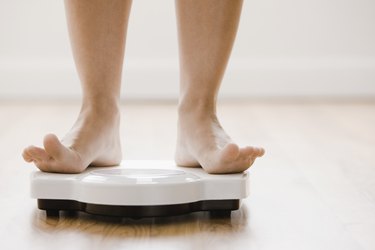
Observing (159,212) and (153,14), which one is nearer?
(159,212)

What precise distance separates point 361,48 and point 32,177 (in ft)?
8.14

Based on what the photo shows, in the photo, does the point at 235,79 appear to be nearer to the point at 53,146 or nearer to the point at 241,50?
the point at 241,50

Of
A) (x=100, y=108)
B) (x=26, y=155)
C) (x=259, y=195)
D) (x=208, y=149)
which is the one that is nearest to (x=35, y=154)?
(x=26, y=155)

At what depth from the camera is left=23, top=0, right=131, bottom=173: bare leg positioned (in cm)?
124

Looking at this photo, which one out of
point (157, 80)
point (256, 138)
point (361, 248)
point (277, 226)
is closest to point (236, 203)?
point (277, 226)

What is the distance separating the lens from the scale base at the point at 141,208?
1.09 metres

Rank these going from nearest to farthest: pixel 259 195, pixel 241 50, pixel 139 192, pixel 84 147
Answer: pixel 139 192, pixel 84 147, pixel 259 195, pixel 241 50

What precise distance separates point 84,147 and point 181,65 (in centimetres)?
24

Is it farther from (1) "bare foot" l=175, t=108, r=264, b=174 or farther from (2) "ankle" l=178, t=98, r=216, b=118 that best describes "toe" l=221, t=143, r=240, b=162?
(2) "ankle" l=178, t=98, r=216, b=118

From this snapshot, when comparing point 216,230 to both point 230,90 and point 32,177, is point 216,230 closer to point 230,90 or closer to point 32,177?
point 32,177

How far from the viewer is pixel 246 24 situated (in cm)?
329

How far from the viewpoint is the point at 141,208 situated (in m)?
1.09

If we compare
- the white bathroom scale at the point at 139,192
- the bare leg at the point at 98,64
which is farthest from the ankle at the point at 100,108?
the white bathroom scale at the point at 139,192

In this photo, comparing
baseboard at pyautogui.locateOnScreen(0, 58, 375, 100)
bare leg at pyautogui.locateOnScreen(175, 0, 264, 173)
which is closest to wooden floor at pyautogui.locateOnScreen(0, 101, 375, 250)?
bare leg at pyautogui.locateOnScreen(175, 0, 264, 173)
